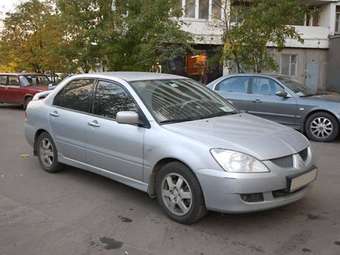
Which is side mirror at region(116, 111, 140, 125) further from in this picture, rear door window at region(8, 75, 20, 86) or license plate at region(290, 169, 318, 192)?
rear door window at region(8, 75, 20, 86)

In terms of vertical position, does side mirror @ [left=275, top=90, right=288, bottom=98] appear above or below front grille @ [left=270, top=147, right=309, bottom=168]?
above

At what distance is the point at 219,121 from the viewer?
512 cm

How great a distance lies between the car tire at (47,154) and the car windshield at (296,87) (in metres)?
5.81

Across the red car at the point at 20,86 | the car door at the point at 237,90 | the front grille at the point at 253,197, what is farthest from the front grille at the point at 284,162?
the red car at the point at 20,86

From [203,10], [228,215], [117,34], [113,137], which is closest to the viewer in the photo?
[228,215]

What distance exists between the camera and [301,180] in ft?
14.9

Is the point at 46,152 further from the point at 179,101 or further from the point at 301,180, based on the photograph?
the point at 301,180

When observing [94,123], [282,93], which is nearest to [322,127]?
[282,93]

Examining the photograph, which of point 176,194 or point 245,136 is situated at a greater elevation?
point 245,136

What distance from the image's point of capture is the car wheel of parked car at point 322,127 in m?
9.51

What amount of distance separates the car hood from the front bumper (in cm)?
22

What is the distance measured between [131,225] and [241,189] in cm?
123

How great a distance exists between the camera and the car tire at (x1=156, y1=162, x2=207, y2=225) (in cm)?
446

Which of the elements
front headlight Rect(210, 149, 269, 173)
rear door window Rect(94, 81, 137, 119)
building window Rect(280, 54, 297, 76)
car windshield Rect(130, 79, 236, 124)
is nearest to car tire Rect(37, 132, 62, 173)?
rear door window Rect(94, 81, 137, 119)
